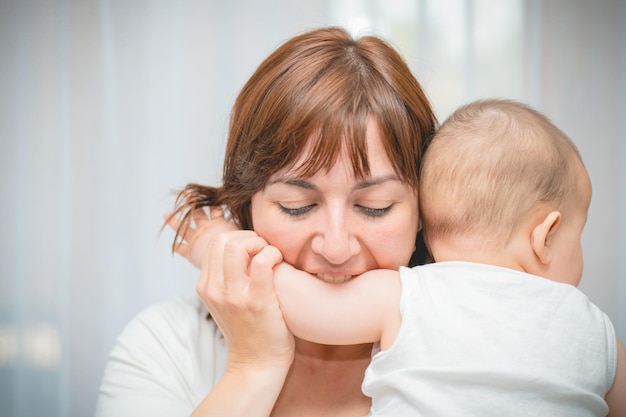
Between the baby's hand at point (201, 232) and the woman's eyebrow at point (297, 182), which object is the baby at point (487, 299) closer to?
the woman's eyebrow at point (297, 182)

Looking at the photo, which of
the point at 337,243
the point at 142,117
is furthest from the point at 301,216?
the point at 142,117

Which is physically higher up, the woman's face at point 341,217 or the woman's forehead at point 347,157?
the woman's forehead at point 347,157

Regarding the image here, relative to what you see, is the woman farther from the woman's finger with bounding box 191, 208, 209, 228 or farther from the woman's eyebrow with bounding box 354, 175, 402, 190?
the woman's finger with bounding box 191, 208, 209, 228

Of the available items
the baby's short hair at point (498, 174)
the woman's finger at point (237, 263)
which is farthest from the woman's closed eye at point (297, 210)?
the baby's short hair at point (498, 174)

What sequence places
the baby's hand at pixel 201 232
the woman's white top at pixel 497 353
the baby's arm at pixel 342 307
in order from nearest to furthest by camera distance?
1. the woman's white top at pixel 497 353
2. the baby's arm at pixel 342 307
3. the baby's hand at pixel 201 232

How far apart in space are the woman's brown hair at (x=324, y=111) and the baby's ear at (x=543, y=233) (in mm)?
275

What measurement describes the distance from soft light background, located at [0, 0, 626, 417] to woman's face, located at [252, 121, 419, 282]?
1433mm

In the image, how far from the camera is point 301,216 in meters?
1.24

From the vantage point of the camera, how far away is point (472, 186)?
117cm

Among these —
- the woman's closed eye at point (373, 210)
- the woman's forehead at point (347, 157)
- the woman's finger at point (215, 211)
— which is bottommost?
the woman's finger at point (215, 211)

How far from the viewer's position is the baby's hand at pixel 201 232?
57.8 inches

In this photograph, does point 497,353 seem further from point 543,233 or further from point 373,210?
point 373,210

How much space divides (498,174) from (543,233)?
0.14 meters

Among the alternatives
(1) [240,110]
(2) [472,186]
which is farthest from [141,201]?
(2) [472,186]
